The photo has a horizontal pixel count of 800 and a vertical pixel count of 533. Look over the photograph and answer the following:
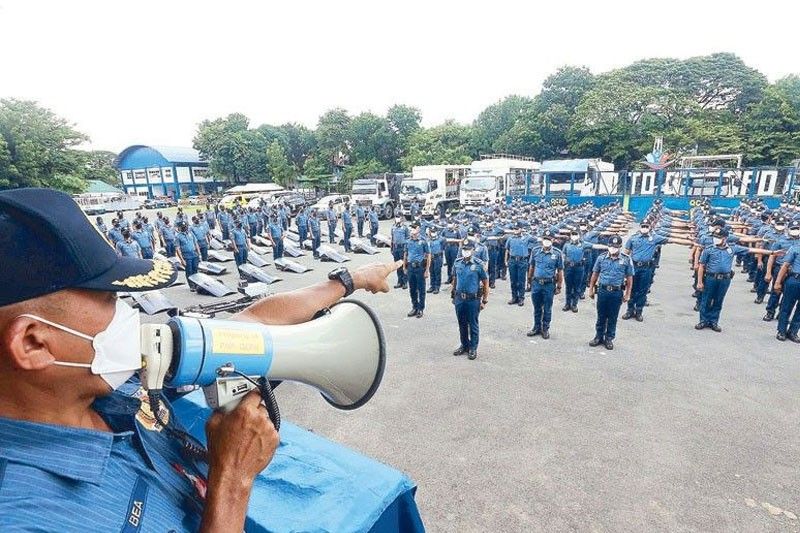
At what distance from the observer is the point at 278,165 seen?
44.6 metres

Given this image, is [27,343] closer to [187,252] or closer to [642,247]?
[642,247]

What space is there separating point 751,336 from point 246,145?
46.0 meters

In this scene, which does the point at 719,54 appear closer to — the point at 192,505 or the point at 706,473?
the point at 706,473

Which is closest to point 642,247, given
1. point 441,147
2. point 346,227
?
point 346,227

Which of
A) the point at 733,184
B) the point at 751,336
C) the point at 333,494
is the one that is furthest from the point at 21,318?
the point at 733,184

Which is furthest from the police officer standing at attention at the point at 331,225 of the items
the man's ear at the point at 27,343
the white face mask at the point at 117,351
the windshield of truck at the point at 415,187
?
the man's ear at the point at 27,343

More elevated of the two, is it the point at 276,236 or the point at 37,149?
the point at 37,149

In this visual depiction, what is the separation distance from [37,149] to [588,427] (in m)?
22.5

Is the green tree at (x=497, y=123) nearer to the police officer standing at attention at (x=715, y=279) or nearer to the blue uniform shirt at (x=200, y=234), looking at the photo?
the blue uniform shirt at (x=200, y=234)

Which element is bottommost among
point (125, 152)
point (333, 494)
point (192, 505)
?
point (333, 494)

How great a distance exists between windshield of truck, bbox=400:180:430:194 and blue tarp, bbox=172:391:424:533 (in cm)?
2376

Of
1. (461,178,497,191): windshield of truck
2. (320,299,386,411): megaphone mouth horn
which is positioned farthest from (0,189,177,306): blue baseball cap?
(461,178,497,191): windshield of truck

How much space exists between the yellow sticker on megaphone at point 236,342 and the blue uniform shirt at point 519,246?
8.91 m

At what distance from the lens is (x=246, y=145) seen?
1770 inches
